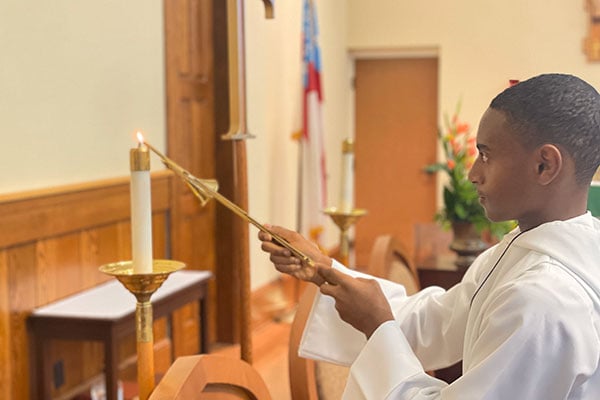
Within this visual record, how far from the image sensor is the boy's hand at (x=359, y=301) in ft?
4.76

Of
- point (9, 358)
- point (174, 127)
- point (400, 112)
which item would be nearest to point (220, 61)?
point (174, 127)

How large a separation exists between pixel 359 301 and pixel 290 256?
145mm

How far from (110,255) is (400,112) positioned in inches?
183

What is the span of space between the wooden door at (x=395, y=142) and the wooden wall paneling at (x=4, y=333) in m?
4.98

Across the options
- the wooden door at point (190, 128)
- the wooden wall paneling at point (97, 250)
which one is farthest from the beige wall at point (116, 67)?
the wooden wall paneling at point (97, 250)

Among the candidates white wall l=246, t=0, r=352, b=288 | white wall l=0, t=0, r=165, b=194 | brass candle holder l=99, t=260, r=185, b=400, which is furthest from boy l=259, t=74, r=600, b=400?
white wall l=246, t=0, r=352, b=288

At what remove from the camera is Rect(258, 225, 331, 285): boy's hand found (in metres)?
1.49

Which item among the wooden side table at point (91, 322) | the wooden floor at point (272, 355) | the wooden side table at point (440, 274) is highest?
the wooden side table at point (440, 274)

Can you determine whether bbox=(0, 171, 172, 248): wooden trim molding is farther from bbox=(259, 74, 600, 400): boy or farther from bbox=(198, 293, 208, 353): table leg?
bbox=(259, 74, 600, 400): boy

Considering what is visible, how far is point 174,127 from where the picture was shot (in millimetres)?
4465

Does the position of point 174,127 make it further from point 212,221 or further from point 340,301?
point 340,301

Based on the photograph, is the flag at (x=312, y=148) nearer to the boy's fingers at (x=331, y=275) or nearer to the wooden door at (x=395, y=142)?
the wooden door at (x=395, y=142)

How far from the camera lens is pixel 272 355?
4906 millimetres

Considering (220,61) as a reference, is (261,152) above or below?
below
